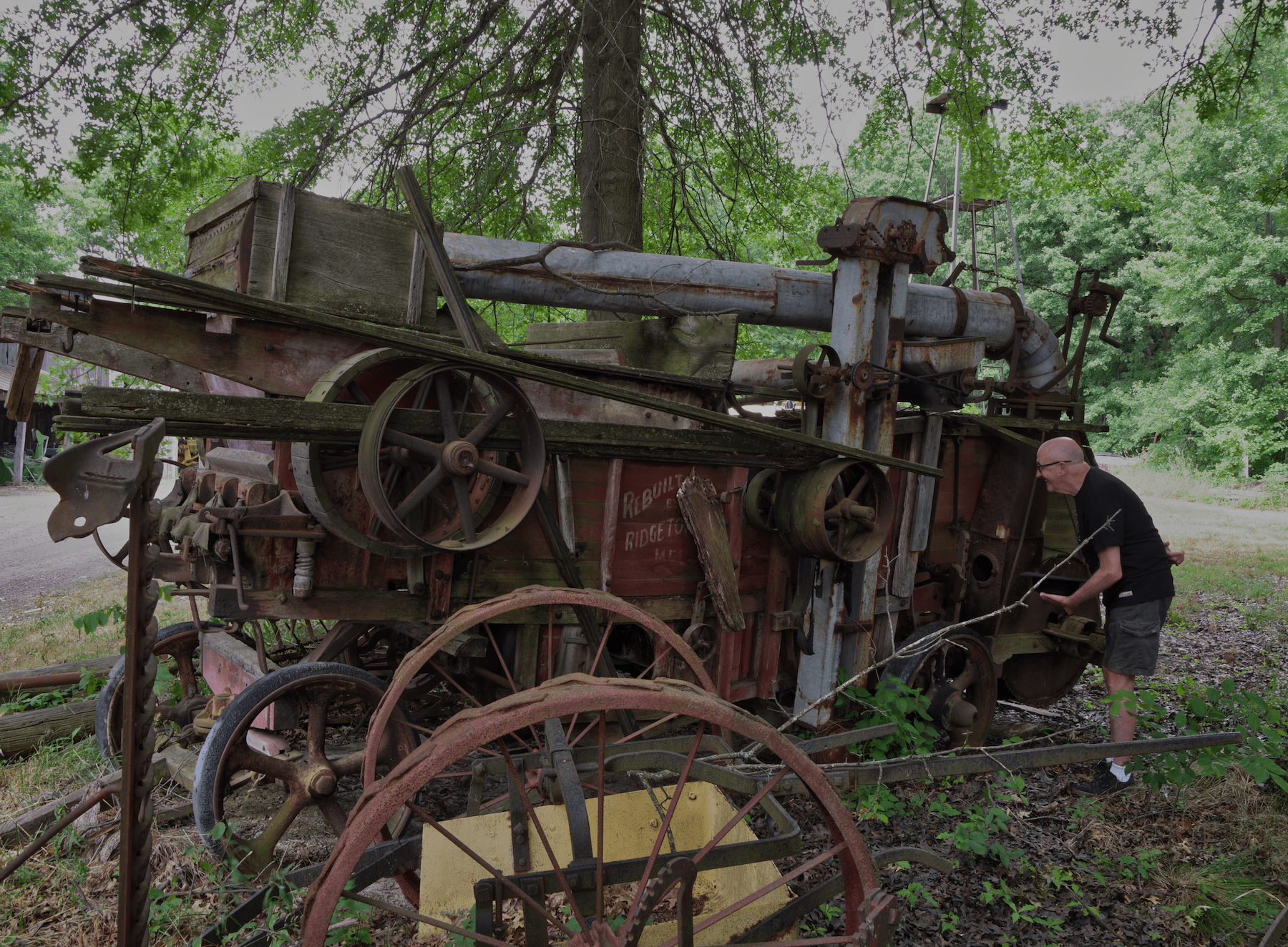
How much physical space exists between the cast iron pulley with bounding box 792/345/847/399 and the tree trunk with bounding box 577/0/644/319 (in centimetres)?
257

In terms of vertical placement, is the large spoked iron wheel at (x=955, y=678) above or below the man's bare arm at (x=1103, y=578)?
below

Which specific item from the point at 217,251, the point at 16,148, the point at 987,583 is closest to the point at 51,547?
the point at 16,148

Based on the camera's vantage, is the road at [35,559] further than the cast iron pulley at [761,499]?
Yes

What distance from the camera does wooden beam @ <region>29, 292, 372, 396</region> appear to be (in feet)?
9.75

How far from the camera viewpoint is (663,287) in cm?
450

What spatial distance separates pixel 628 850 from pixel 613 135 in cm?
578

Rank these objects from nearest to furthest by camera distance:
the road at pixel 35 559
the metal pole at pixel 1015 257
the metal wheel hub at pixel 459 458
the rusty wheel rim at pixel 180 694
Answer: the metal wheel hub at pixel 459 458
the rusty wheel rim at pixel 180 694
the metal pole at pixel 1015 257
the road at pixel 35 559

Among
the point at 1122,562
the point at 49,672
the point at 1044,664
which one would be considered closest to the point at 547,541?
the point at 1122,562

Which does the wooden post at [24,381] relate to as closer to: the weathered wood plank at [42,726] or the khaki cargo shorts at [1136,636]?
the weathered wood plank at [42,726]

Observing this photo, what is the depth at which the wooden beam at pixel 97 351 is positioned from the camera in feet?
9.41

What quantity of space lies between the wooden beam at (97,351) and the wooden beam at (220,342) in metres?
0.04

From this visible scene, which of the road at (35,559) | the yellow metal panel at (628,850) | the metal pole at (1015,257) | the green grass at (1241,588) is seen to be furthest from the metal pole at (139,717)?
the green grass at (1241,588)

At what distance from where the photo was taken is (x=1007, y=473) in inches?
221

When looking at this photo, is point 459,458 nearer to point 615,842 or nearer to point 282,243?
point 282,243
